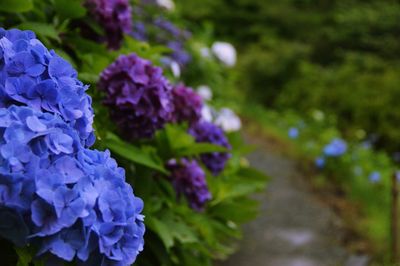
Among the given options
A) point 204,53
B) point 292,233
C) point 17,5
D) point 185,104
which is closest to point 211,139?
point 185,104

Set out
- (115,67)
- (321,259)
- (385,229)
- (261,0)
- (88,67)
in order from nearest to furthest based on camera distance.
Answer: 1. (115,67)
2. (88,67)
3. (321,259)
4. (385,229)
5. (261,0)

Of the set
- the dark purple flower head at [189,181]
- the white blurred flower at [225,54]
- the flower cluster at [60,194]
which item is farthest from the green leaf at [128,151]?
the white blurred flower at [225,54]

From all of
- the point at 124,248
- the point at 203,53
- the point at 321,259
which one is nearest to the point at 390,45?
the point at 203,53

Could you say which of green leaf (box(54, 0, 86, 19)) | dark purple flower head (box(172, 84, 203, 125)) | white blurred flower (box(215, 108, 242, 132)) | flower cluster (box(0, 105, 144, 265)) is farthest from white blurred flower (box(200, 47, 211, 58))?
flower cluster (box(0, 105, 144, 265))

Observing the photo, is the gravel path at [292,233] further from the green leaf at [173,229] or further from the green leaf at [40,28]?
the green leaf at [40,28]

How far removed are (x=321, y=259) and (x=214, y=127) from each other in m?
1.97

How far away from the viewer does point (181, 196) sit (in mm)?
2414

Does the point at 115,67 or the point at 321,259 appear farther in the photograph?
the point at 321,259

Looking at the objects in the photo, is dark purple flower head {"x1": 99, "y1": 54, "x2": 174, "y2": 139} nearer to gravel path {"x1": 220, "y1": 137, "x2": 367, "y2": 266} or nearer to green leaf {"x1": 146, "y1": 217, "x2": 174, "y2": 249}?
green leaf {"x1": 146, "y1": 217, "x2": 174, "y2": 249}

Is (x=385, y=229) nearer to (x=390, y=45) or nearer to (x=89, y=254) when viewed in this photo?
(x=89, y=254)

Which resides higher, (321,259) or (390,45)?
(390,45)

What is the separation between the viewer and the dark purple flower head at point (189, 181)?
2.28 m

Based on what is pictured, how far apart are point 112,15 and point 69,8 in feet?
0.57

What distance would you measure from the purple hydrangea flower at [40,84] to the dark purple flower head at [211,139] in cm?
132
